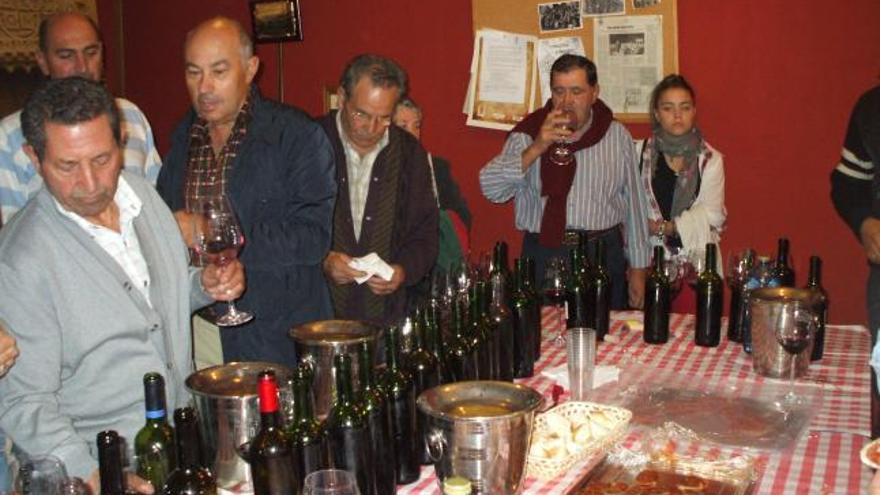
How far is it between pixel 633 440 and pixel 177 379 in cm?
109

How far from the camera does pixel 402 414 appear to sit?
1764 millimetres

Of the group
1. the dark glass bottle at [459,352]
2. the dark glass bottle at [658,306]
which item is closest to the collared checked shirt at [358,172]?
the dark glass bottle at [658,306]

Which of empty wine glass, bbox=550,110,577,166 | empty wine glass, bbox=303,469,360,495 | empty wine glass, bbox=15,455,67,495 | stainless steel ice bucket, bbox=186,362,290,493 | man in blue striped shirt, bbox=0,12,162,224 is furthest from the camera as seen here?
empty wine glass, bbox=550,110,577,166

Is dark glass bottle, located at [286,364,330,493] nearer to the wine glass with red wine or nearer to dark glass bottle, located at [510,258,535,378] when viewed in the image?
the wine glass with red wine

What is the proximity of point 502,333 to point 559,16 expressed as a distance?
290 cm

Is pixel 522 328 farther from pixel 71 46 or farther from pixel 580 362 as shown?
pixel 71 46

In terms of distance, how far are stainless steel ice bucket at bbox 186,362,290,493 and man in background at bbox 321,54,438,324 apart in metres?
1.43

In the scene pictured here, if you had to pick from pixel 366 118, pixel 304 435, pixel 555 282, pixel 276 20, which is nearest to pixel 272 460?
pixel 304 435

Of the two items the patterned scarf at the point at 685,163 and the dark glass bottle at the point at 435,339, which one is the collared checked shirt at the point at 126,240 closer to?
the dark glass bottle at the point at 435,339

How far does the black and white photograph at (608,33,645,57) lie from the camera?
455 cm

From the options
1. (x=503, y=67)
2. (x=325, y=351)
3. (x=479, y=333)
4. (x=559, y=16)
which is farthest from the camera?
(x=503, y=67)

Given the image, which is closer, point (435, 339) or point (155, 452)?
point (155, 452)

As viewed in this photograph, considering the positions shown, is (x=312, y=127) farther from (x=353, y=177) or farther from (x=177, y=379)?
(x=177, y=379)

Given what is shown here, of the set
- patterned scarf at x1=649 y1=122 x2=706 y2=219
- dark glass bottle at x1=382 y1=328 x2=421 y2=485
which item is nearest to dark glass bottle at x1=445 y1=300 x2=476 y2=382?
dark glass bottle at x1=382 y1=328 x2=421 y2=485
